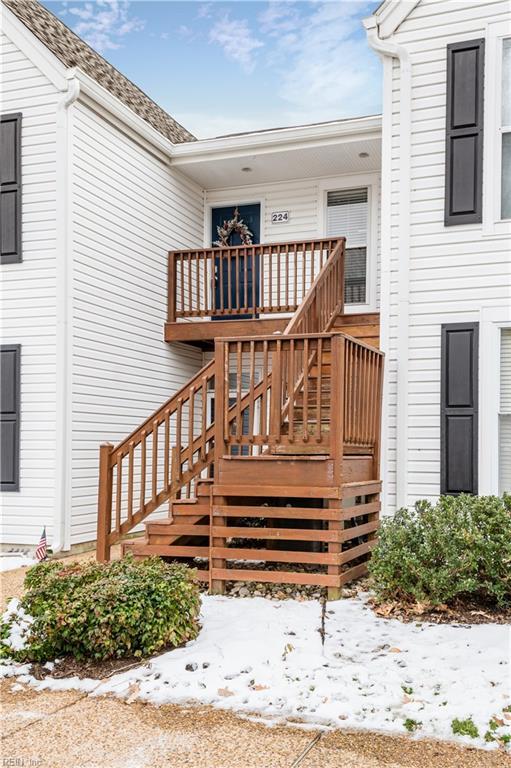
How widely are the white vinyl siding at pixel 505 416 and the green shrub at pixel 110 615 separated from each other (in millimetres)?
3535

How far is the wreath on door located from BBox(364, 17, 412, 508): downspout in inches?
149

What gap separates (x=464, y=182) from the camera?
717 cm

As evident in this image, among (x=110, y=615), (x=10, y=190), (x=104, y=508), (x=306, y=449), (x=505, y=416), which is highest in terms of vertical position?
(x=10, y=190)

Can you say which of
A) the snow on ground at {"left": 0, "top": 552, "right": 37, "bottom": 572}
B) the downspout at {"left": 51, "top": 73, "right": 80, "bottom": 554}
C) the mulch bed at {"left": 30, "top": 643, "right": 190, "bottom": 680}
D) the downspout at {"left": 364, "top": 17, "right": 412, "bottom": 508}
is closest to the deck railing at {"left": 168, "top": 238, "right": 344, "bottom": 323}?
the downspout at {"left": 364, "top": 17, "right": 412, "bottom": 508}

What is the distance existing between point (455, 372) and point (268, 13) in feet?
40.8

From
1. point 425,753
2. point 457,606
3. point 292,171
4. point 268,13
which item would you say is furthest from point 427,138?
point 268,13

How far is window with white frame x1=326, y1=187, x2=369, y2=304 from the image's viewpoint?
1033cm

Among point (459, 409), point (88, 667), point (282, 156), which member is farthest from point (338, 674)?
point (282, 156)

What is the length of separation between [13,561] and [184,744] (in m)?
5.16

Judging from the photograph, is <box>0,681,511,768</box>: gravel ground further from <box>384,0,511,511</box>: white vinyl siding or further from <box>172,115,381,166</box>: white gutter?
<box>172,115,381,166</box>: white gutter

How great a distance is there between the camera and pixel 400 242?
293 inches

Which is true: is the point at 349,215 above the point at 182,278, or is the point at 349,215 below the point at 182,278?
above

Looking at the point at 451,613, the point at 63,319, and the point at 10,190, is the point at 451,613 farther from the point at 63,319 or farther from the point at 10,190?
the point at 10,190

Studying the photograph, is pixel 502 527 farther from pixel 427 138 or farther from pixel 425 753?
pixel 427 138
